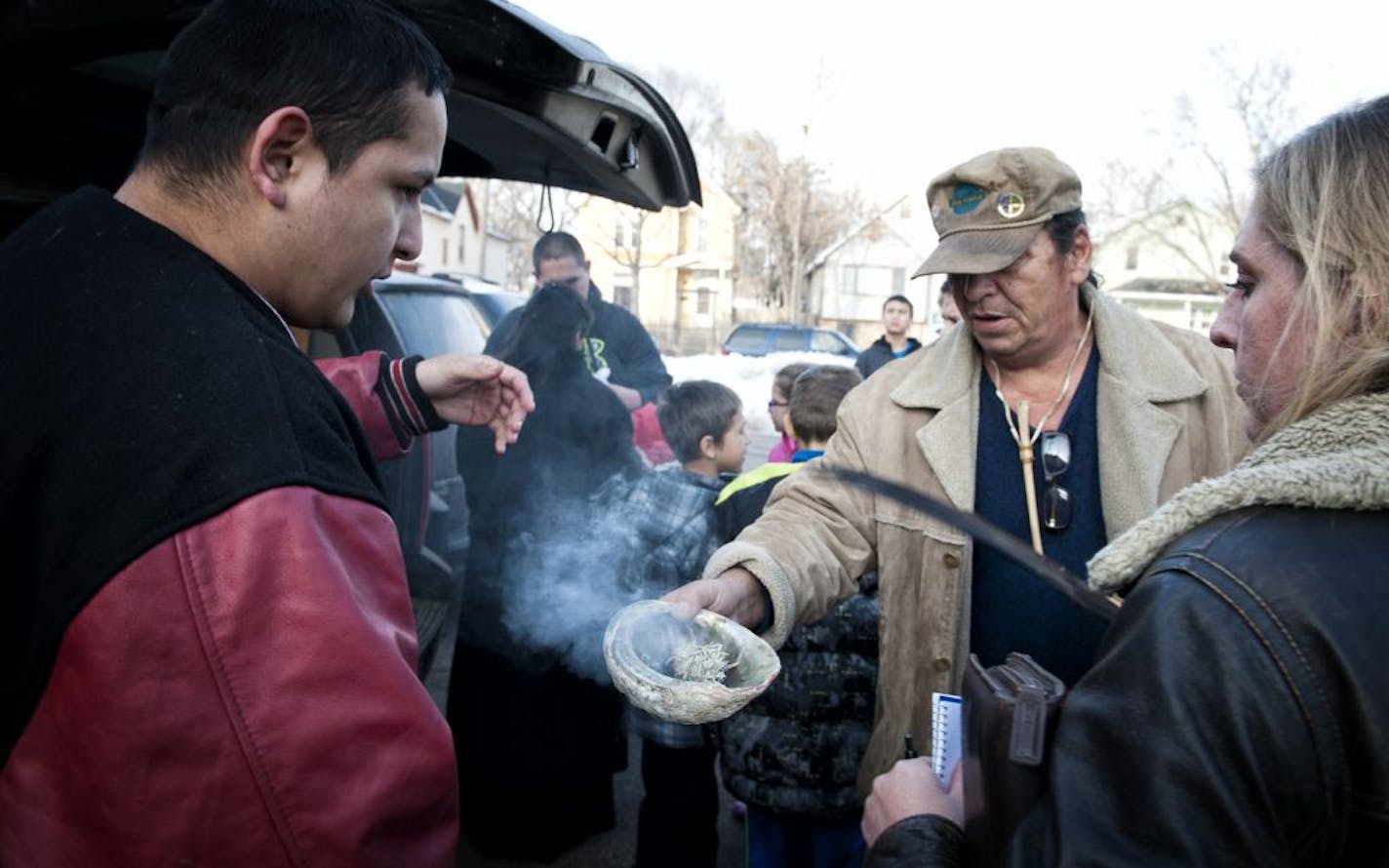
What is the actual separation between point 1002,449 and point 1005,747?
143cm

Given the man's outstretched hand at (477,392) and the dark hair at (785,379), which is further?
the dark hair at (785,379)

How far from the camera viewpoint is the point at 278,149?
1.34m

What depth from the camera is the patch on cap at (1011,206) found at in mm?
2488

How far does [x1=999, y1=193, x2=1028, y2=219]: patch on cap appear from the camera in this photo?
2488 millimetres

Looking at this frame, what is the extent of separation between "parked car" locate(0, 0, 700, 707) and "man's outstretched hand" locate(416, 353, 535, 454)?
0.79 m

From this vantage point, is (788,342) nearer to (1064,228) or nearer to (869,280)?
(1064,228)

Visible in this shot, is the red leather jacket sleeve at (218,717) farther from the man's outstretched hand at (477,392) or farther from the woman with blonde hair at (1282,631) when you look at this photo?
the man's outstretched hand at (477,392)

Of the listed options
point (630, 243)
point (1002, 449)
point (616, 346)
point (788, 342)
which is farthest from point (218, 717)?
point (630, 243)

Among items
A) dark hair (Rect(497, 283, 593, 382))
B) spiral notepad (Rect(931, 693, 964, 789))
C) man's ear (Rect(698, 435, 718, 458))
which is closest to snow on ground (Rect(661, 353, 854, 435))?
dark hair (Rect(497, 283, 593, 382))

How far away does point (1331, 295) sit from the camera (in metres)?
1.22

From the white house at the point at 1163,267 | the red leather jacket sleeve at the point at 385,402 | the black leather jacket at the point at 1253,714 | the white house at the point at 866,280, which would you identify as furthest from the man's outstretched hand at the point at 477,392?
the white house at the point at 866,280

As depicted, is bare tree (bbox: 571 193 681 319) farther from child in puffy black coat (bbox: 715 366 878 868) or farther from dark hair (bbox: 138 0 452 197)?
dark hair (bbox: 138 0 452 197)

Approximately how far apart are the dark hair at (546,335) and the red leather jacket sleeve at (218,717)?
2.80m

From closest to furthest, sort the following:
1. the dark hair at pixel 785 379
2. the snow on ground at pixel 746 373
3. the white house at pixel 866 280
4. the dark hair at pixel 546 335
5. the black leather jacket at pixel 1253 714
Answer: the black leather jacket at pixel 1253 714
the dark hair at pixel 546 335
the dark hair at pixel 785 379
the snow on ground at pixel 746 373
the white house at pixel 866 280
